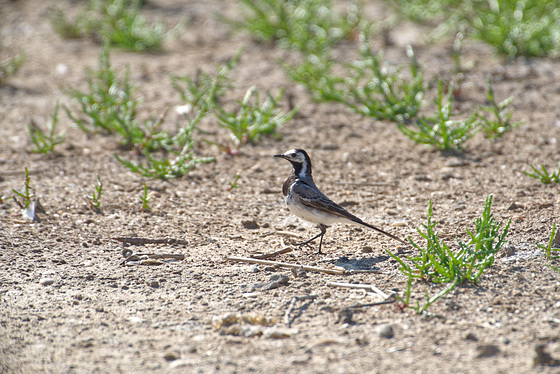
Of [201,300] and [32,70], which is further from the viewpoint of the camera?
[32,70]

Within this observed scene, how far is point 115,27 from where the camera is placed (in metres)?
8.91

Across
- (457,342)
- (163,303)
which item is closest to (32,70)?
(163,303)

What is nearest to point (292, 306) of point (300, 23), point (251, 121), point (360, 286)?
point (360, 286)

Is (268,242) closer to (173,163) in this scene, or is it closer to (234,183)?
(234,183)

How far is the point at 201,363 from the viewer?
324 cm

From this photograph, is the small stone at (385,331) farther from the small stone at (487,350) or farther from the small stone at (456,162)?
the small stone at (456,162)

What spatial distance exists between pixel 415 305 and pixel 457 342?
1.34ft

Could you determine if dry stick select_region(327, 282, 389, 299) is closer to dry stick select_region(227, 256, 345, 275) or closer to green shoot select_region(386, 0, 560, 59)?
dry stick select_region(227, 256, 345, 275)

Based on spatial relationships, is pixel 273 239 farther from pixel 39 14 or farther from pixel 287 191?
pixel 39 14

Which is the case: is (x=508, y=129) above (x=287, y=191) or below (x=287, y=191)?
above

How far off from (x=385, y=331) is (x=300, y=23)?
19.7 ft

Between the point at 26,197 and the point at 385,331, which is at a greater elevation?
the point at 385,331

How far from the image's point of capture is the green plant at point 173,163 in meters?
5.73

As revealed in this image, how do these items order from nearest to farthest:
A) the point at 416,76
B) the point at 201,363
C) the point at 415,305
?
1. the point at 201,363
2. the point at 415,305
3. the point at 416,76
